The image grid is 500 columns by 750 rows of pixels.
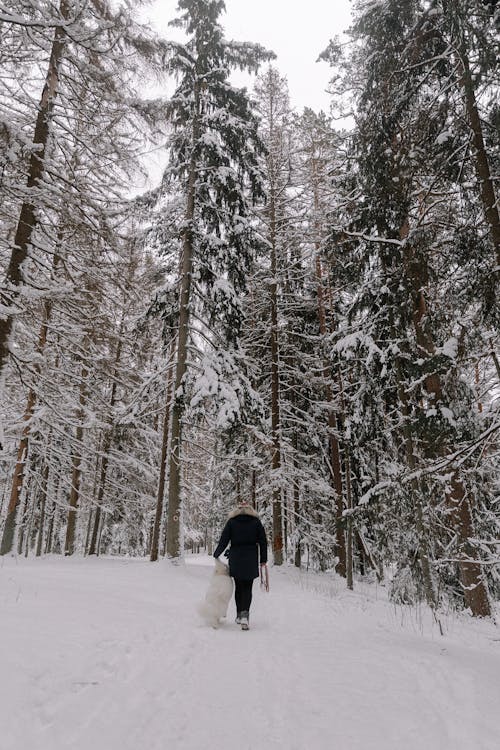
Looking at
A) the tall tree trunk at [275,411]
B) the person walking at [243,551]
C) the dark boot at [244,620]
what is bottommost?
the dark boot at [244,620]

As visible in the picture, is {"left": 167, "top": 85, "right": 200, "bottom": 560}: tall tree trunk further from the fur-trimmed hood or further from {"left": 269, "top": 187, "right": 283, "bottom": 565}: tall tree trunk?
the fur-trimmed hood

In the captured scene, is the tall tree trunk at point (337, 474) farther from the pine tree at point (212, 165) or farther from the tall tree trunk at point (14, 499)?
the tall tree trunk at point (14, 499)

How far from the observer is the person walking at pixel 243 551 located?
6.22 metres

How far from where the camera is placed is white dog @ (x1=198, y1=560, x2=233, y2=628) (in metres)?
5.82

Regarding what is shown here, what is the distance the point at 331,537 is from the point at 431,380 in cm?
1005

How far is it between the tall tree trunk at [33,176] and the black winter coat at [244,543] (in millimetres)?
4856

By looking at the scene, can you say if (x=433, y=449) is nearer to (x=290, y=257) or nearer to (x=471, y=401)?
(x=471, y=401)

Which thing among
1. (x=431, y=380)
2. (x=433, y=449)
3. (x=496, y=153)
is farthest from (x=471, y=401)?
(x=496, y=153)

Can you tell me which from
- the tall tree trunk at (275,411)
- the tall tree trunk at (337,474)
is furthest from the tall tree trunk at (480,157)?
the tall tree trunk at (275,411)

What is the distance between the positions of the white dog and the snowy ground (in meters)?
0.20

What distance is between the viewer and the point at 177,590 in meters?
8.65

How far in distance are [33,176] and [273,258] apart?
11124 millimetres

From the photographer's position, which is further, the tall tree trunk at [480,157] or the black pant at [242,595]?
the tall tree trunk at [480,157]

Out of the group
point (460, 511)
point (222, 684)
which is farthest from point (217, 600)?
point (460, 511)
